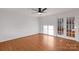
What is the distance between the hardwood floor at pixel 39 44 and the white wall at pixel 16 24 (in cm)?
7

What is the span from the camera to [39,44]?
3.98 feet

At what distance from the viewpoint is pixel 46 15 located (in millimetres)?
1271

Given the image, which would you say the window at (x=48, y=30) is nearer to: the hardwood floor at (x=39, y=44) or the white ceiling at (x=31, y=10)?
the hardwood floor at (x=39, y=44)

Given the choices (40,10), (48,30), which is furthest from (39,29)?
(40,10)

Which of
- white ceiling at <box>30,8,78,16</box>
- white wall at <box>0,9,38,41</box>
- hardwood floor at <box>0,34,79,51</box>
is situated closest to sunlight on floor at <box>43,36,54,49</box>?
hardwood floor at <box>0,34,79,51</box>

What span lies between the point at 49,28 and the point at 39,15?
0.22 metres

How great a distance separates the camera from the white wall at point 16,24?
3.90 ft

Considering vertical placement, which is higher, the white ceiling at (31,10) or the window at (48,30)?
the white ceiling at (31,10)

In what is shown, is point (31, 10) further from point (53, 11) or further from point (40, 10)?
point (53, 11)

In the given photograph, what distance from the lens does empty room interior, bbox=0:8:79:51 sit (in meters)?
1.18

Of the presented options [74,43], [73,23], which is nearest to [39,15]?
[73,23]

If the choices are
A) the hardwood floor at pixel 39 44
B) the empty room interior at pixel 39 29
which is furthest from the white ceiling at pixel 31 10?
the hardwood floor at pixel 39 44
